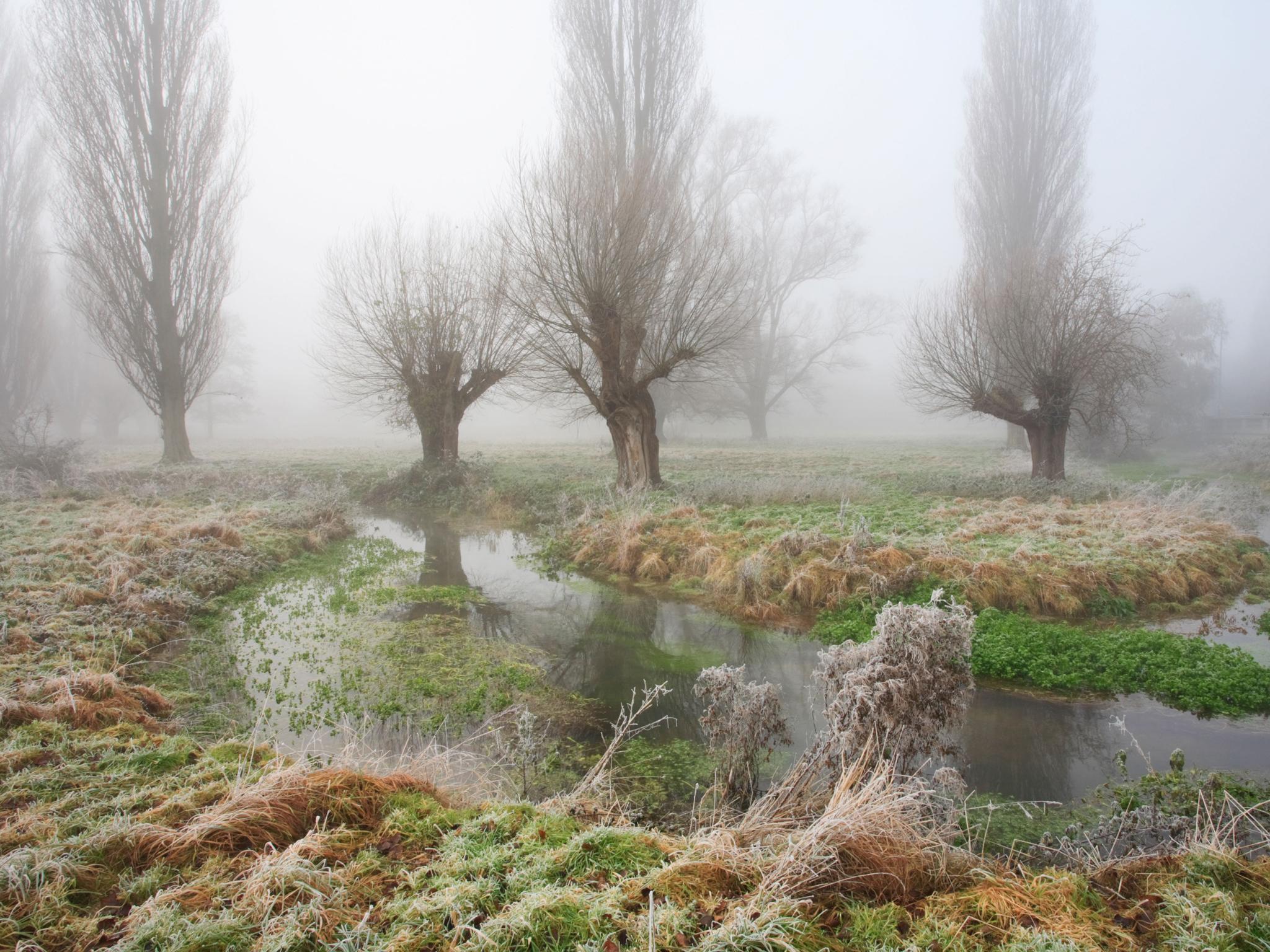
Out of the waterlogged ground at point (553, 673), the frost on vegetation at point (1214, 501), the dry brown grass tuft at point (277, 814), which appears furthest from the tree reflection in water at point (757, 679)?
the frost on vegetation at point (1214, 501)

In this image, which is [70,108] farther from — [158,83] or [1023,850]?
[1023,850]

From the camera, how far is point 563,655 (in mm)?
7066

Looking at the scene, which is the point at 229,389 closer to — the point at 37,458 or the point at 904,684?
the point at 37,458

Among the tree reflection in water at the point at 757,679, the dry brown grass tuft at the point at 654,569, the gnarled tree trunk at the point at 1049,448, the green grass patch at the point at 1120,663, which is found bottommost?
the tree reflection in water at the point at 757,679

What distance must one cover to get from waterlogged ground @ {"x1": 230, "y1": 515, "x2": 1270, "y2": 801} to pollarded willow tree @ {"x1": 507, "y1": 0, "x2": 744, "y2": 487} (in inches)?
226

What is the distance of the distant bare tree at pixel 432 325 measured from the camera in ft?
57.5

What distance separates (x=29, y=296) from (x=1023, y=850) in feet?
120

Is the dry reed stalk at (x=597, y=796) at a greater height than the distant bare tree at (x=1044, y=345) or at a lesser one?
lesser

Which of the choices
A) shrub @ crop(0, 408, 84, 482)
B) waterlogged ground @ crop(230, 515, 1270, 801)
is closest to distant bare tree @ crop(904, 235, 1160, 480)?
waterlogged ground @ crop(230, 515, 1270, 801)

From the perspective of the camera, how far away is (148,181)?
1908 centimetres

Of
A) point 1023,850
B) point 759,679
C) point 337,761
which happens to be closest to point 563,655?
point 759,679

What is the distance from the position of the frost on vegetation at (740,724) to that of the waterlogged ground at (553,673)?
0.92 m

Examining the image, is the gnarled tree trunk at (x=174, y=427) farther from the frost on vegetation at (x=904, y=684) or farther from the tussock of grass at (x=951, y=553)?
the frost on vegetation at (x=904, y=684)

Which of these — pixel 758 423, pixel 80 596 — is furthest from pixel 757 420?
pixel 80 596
